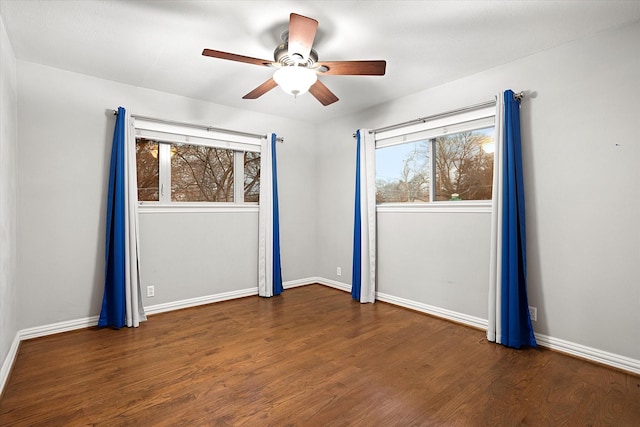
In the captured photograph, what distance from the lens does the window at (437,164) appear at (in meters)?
3.29

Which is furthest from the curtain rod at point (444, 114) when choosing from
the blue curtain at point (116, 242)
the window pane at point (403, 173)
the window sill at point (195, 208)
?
the blue curtain at point (116, 242)

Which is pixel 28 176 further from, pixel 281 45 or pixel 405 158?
pixel 405 158

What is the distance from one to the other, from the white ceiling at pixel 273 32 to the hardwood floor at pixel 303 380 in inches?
96.1

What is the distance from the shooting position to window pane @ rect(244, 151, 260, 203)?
4.47 m

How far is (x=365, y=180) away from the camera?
162 inches

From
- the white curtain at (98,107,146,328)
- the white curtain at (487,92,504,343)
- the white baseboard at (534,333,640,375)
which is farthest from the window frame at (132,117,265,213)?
the white baseboard at (534,333,640,375)

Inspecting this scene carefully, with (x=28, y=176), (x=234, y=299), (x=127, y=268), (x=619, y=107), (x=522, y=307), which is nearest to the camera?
(x=619, y=107)

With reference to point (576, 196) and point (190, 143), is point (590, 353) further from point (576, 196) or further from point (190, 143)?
point (190, 143)

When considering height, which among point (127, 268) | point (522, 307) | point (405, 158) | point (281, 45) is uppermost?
point (281, 45)

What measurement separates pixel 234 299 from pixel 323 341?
5.65 feet

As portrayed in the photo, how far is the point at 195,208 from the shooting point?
13.0ft

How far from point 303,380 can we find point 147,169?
9.31ft

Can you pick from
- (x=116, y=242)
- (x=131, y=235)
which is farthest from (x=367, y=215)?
(x=116, y=242)

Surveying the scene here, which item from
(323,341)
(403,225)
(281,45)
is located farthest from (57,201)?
(403,225)
